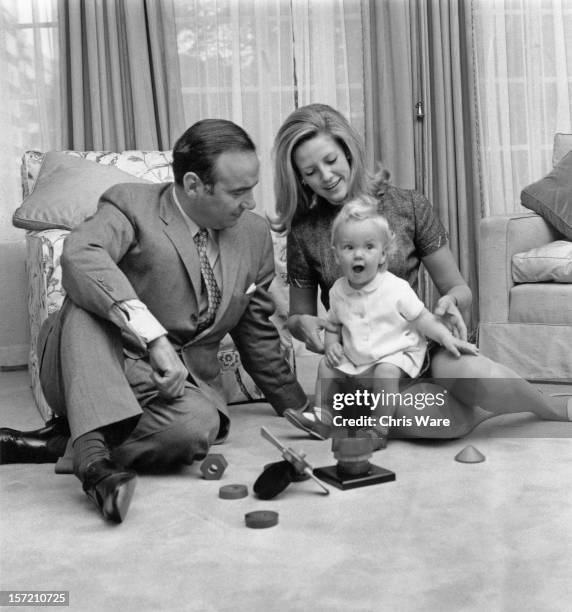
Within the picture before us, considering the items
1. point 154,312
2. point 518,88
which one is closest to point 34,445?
point 154,312

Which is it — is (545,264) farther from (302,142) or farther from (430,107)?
(430,107)

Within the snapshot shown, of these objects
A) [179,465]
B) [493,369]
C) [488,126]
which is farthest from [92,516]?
[488,126]

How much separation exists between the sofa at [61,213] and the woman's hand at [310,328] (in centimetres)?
29

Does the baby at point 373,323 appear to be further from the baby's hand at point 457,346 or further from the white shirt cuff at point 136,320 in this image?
the white shirt cuff at point 136,320

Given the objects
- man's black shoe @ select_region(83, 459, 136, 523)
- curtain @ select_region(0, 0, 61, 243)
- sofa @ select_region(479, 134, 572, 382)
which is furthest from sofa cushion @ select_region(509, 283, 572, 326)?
curtain @ select_region(0, 0, 61, 243)

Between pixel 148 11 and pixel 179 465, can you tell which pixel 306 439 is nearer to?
pixel 179 465

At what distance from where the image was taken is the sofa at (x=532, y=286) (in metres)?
2.72

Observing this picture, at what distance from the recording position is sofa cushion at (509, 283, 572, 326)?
2697 millimetres

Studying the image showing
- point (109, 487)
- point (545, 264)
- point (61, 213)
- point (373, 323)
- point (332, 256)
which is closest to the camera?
point (109, 487)

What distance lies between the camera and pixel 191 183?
186cm

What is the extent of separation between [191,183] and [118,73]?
2069 mm

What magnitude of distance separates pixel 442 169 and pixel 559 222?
3.39 feet

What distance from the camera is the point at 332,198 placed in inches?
85.9

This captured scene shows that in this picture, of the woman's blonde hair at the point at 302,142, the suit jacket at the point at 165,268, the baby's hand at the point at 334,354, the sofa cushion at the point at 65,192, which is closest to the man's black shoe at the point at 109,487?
the suit jacket at the point at 165,268
